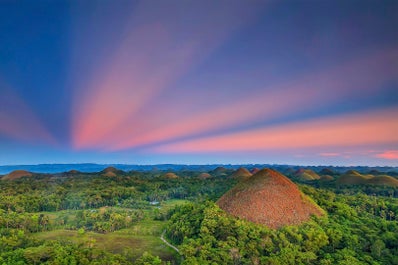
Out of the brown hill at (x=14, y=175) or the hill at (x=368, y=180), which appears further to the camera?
the brown hill at (x=14, y=175)

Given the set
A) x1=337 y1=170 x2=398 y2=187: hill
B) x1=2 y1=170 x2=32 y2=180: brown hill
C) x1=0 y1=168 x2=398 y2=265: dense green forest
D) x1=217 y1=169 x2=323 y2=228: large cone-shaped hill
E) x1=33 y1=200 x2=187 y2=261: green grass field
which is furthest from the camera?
x1=2 y1=170 x2=32 y2=180: brown hill

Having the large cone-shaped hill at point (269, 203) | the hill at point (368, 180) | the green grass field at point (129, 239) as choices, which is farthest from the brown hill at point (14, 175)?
the hill at point (368, 180)

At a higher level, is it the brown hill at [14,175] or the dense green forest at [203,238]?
the brown hill at [14,175]

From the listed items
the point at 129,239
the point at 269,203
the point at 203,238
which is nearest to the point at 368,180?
the point at 269,203

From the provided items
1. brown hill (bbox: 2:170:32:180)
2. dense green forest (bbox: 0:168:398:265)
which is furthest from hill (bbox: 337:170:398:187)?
brown hill (bbox: 2:170:32:180)

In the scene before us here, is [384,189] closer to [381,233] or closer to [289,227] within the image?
[381,233]

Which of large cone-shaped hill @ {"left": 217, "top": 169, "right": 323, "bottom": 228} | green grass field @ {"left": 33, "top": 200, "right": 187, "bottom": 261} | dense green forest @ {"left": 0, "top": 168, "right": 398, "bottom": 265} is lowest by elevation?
green grass field @ {"left": 33, "top": 200, "right": 187, "bottom": 261}

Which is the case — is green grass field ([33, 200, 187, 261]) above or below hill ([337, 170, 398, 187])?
below

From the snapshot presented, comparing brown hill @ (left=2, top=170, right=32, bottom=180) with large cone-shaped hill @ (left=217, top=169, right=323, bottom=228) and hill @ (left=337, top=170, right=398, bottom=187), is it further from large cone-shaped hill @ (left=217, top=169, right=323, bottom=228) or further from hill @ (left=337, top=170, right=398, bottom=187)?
hill @ (left=337, top=170, right=398, bottom=187)

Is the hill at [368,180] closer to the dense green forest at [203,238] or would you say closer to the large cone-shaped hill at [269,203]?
the dense green forest at [203,238]
